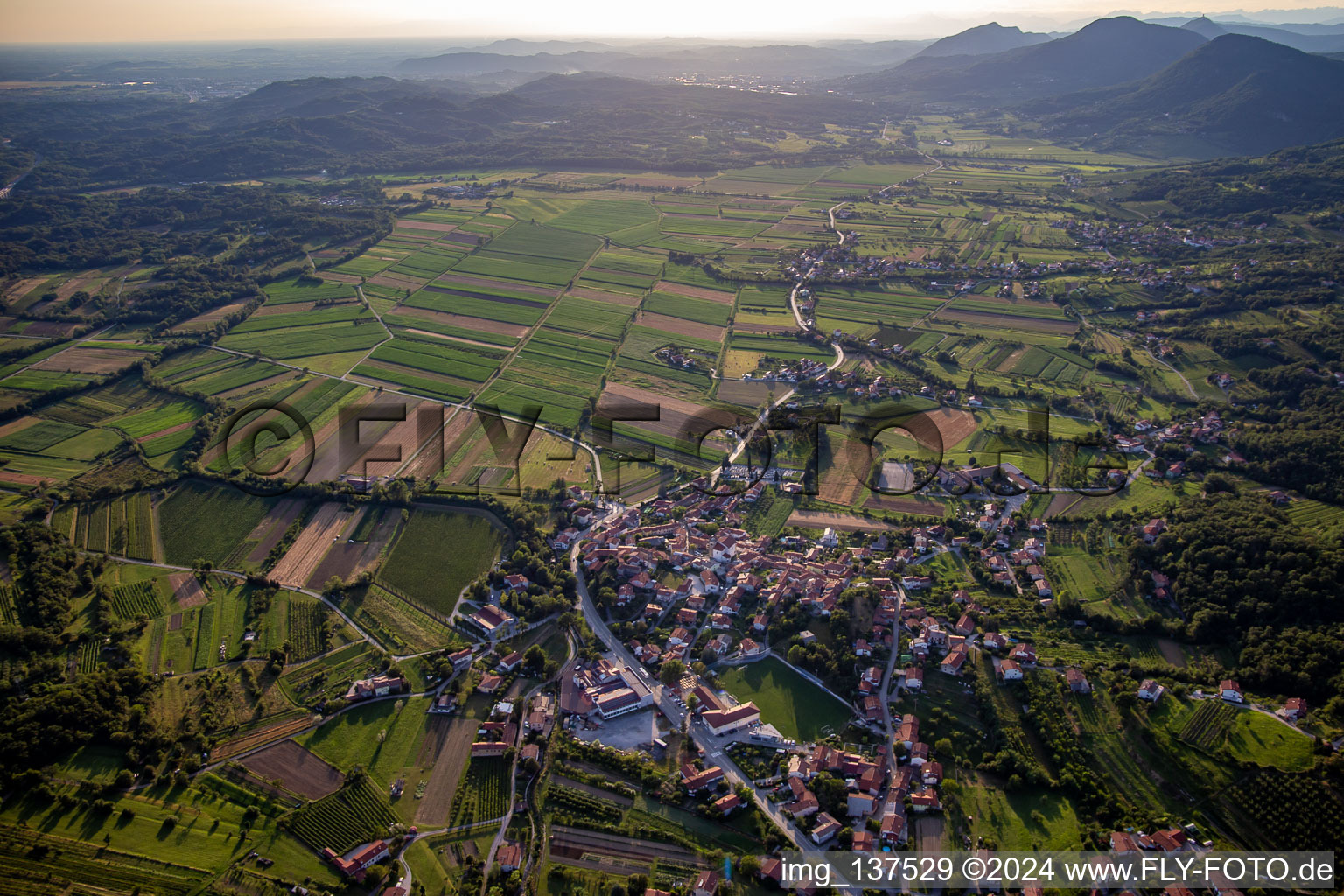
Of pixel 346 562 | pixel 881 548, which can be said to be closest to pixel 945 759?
pixel 881 548

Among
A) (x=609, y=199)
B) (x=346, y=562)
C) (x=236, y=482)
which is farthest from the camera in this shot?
(x=609, y=199)

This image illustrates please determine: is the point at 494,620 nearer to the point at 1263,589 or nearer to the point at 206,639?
the point at 206,639

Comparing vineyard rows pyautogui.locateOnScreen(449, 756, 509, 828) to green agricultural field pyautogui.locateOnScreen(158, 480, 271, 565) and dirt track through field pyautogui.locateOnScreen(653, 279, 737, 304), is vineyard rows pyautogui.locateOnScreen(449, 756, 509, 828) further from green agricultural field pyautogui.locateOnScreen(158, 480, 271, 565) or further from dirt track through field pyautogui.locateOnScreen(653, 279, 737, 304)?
dirt track through field pyautogui.locateOnScreen(653, 279, 737, 304)

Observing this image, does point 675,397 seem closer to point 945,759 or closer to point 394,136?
point 945,759

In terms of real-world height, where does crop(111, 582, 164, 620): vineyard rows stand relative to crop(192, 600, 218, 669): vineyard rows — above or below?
above

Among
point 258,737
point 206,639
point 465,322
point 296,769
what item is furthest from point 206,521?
point 465,322

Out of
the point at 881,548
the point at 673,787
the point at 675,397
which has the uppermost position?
the point at 675,397

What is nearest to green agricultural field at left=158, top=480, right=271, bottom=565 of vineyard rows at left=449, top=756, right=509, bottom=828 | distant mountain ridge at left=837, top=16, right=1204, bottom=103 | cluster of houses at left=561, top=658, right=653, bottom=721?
vineyard rows at left=449, top=756, right=509, bottom=828
